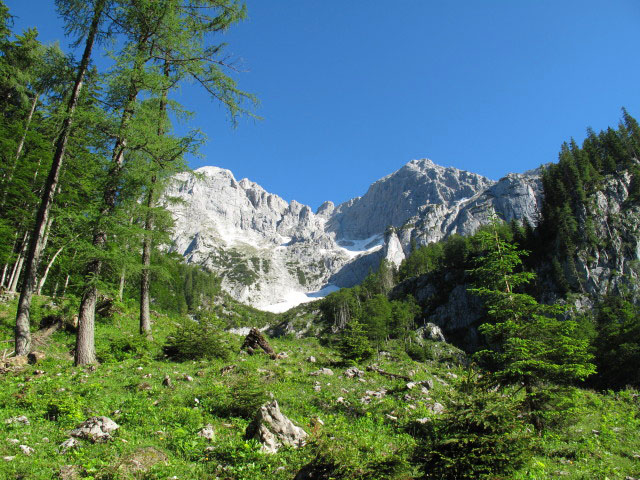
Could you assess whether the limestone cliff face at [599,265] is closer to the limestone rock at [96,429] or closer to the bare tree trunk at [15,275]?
the bare tree trunk at [15,275]

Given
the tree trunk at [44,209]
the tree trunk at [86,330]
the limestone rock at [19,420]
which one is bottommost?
the limestone rock at [19,420]

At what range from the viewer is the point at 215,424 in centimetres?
785

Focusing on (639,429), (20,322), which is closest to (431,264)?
(639,429)

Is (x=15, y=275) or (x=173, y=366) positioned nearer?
(x=173, y=366)

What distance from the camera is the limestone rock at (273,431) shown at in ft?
22.5

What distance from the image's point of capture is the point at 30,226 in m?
21.6

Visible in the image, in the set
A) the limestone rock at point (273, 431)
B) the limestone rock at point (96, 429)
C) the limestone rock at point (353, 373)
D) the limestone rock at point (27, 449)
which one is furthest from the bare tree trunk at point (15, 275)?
the limestone rock at point (273, 431)

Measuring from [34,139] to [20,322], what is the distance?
1881 cm

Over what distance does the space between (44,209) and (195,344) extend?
776 cm

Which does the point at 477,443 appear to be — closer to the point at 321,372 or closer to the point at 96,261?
the point at 321,372

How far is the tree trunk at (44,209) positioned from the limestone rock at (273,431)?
9.68 meters

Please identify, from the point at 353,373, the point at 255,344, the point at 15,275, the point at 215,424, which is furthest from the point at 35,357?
the point at 15,275

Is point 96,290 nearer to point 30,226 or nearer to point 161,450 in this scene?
point 161,450

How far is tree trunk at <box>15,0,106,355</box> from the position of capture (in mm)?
11391
